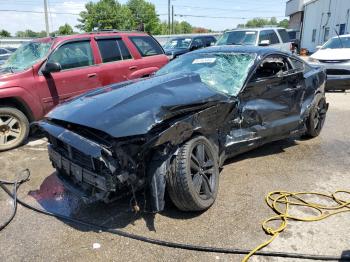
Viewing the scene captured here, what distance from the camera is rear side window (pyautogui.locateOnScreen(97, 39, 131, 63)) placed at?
700 centimetres

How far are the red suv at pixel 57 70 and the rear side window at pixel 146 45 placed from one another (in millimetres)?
27

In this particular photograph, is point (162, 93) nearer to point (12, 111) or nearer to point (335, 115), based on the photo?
point (12, 111)

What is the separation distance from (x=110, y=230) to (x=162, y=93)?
4.66ft

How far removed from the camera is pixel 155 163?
10.5 ft

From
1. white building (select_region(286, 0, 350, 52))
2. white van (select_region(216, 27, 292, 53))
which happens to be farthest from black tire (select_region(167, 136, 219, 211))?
white building (select_region(286, 0, 350, 52))

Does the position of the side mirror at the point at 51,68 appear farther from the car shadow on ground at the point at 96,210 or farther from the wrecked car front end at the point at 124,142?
the wrecked car front end at the point at 124,142

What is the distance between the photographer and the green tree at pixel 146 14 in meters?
84.1

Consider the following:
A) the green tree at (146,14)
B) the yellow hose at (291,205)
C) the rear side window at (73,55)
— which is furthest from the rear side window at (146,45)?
the green tree at (146,14)

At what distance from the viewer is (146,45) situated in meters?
7.96

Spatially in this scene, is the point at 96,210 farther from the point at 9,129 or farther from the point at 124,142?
the point at 9,129

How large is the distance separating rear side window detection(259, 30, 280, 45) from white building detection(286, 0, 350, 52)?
10.5 metres

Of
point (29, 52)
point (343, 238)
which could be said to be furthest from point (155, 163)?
point (29, 52)

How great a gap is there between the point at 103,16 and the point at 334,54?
61.9 meters

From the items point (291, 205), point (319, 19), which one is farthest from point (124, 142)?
point (319, 19)
